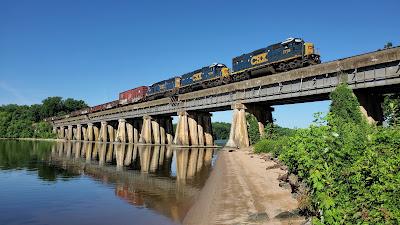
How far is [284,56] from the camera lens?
3953 cm

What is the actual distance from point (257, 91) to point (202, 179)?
1934cm

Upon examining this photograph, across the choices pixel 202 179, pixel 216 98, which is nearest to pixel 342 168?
pixel 202 179

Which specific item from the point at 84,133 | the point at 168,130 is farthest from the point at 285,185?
the point at 84,133

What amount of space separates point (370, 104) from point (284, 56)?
12553mm

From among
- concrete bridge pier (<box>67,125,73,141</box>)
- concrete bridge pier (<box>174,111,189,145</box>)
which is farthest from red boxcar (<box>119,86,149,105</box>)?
concrete bridge pier (<box>67,125,73,141</box>)

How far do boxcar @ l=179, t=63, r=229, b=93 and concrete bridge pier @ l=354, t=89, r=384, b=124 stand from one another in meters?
22.8

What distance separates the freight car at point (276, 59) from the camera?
37.2 meters

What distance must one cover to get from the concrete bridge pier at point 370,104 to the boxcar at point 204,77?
2278cm

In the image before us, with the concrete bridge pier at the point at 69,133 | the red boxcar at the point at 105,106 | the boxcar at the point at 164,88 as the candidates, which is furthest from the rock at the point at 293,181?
the concrete bridge pier at the point at 69,133

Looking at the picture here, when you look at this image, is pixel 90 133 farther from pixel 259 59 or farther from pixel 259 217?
pixel 259 217

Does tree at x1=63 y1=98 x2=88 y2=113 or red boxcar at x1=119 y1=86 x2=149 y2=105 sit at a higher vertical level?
tree at x1=63 y1=98 x2=88 y2=113

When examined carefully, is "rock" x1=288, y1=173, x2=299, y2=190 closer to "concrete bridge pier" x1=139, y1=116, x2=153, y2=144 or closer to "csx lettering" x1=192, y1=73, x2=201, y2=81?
"csx lettering" x1=192, y1=73, x2=201, y2=81

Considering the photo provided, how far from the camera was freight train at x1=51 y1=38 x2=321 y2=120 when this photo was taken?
37.7 m

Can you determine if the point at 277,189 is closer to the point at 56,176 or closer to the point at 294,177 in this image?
the point at 294,177
